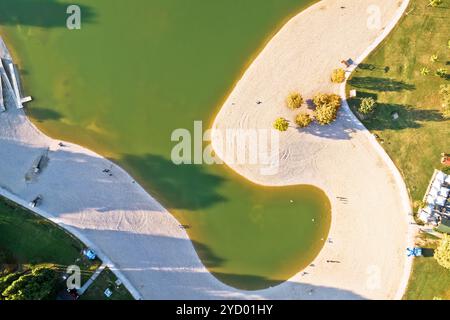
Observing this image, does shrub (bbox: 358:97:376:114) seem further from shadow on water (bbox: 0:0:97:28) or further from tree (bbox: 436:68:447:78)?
shadow on water (bbox: 0:0:97:28)

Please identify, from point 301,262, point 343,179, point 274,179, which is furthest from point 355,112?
point 301,262

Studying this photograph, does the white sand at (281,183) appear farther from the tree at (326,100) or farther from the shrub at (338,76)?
the tree at (326,100)

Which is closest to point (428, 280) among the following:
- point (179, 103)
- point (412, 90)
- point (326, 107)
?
point (412, 90)

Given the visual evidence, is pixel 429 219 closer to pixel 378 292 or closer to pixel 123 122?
pixel 378 292

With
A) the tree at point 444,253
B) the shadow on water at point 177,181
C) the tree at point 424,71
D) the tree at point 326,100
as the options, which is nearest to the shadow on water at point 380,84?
the tree at point 424,71

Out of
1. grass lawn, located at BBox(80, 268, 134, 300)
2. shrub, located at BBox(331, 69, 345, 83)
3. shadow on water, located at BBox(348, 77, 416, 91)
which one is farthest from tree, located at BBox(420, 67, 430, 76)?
grass lawn, located at BBox(80, 268, 134, 300)

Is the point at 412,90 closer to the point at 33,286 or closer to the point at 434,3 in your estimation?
the point at 434,3
